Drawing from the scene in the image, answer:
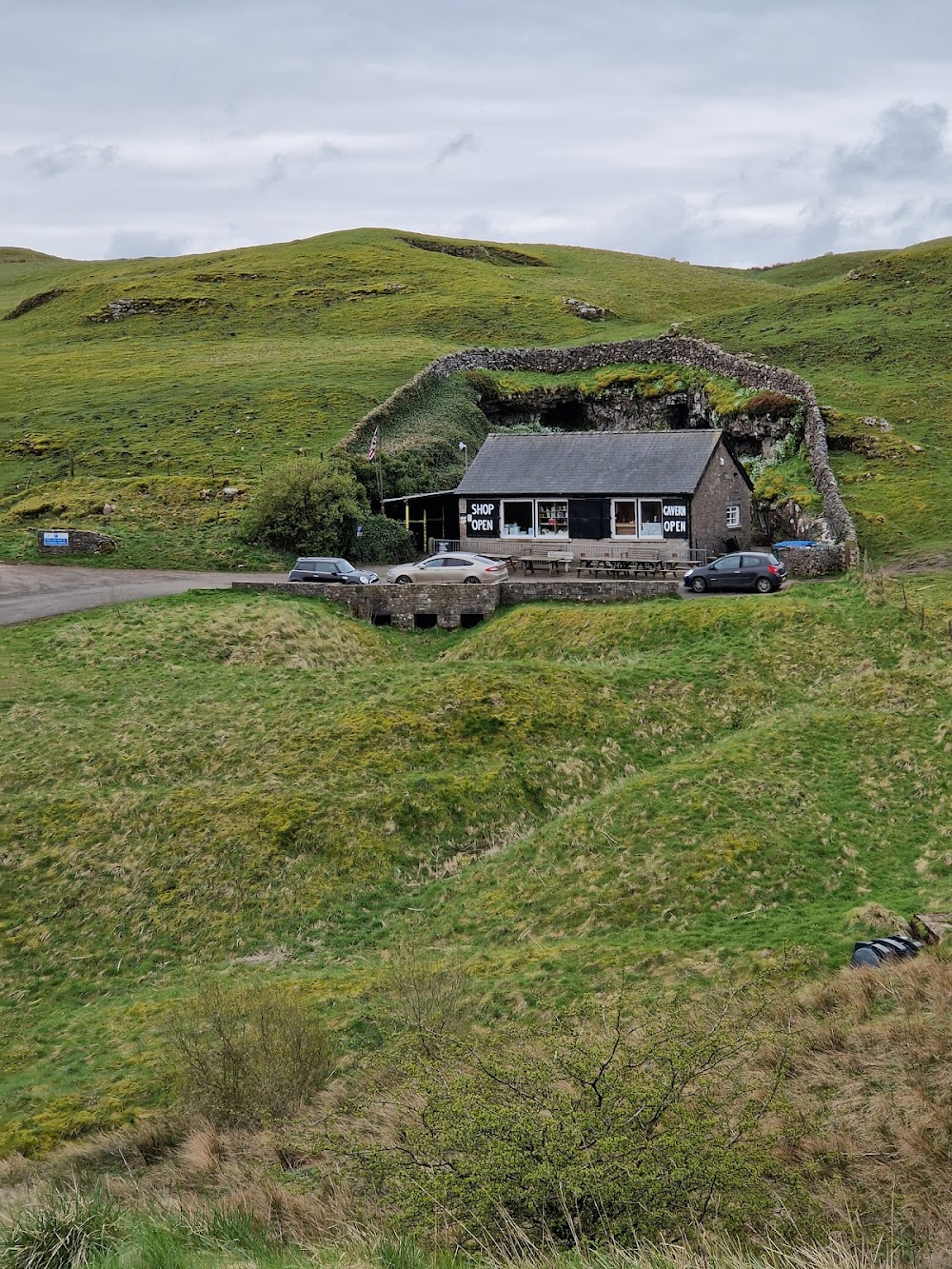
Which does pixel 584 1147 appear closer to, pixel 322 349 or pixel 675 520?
pixel 675 520

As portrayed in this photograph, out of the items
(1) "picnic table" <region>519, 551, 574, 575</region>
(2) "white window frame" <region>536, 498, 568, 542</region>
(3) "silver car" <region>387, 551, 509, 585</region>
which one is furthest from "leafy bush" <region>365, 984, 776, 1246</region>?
(2) "white window frame" <region>536, 498, 568, 542</region>

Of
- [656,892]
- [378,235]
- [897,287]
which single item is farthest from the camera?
[378,235]

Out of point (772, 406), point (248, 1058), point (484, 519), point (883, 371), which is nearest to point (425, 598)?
point (484, 519)

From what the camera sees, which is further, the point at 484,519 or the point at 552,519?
the point at 484,519

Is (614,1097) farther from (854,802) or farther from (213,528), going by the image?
(213,528)

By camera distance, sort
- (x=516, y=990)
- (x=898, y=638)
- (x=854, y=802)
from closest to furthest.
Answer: (x=516, y=990), (x=854, y=802), (x=898, y=638)

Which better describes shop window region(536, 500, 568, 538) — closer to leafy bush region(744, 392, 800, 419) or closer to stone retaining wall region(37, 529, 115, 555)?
leafy bush region(744, 392, 800, 419)

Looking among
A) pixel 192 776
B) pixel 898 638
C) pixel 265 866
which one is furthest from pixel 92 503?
pixel 898 638
